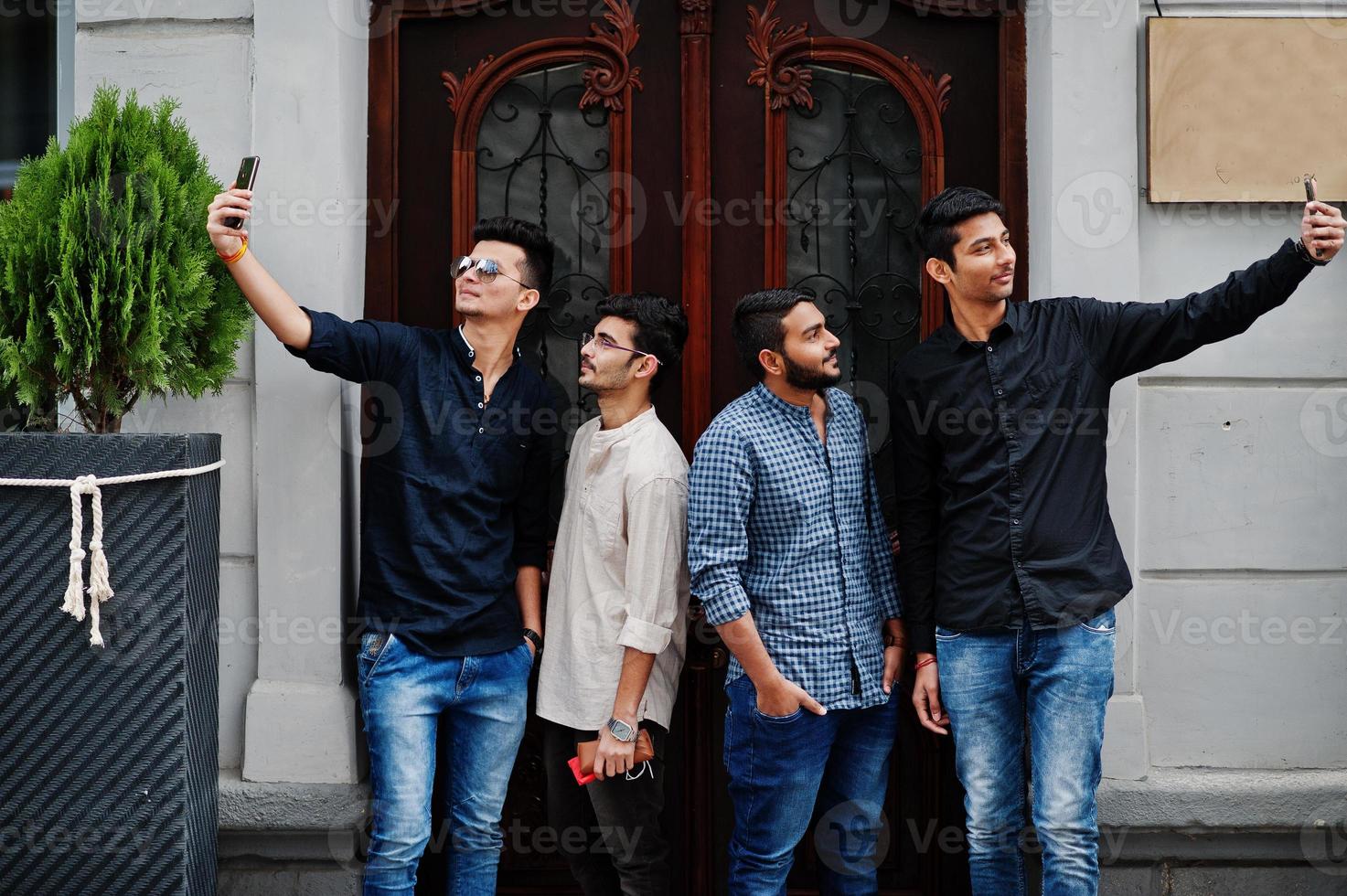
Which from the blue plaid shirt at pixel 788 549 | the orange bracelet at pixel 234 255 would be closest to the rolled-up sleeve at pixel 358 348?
the orange bracelet at pixel 234 255

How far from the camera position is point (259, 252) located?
11.2 feet

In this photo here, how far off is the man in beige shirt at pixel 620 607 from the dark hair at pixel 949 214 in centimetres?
72

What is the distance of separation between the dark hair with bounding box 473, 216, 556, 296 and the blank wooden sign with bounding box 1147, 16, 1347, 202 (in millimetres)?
1810

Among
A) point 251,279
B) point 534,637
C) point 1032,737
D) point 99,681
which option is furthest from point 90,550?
point 1032,737

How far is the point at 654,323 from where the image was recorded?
3146 millimetres

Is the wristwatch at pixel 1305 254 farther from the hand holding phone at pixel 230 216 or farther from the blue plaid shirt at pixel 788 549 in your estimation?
the hand holding phone at pixel 230 216

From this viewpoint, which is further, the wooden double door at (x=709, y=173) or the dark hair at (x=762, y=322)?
the wooden double door at (x=709, y=173)

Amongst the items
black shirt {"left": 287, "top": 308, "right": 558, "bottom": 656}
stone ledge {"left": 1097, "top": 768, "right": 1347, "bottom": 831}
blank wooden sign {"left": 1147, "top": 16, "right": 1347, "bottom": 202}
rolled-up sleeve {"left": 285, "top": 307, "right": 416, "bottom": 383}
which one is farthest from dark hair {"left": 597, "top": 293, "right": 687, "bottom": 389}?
stone ledge {"left": 1097, "top": 768, "right": 1347, "bottom": 831}

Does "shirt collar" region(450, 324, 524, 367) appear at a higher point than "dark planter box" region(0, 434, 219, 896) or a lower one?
higher

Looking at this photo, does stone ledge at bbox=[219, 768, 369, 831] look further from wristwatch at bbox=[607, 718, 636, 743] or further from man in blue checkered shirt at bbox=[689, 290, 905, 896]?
man in blue checkered shirt at bbox=[689, 290, 905, 896]

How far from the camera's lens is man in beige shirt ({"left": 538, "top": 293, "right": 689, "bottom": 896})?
294 centimetres

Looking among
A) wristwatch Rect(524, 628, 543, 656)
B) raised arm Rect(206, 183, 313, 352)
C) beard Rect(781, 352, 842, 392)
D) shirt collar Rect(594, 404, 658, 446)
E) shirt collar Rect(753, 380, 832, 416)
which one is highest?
raised arm Rect(206, 183, 313, 352)

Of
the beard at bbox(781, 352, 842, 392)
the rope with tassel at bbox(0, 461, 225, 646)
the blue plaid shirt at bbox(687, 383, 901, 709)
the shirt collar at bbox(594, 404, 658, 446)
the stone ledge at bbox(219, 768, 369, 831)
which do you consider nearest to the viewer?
the rope with tassel at bbox(0, 461, 225, 646)

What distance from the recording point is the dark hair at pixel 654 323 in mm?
3137
